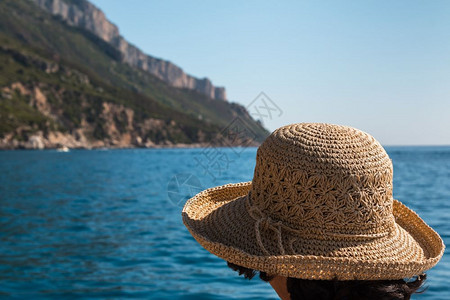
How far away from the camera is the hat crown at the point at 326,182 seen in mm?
1292

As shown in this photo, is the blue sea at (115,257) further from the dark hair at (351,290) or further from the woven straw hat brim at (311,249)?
the dark hair at (351,290)

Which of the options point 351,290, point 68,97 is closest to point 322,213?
point 351,290

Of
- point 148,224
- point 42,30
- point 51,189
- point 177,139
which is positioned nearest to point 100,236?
point 148,224

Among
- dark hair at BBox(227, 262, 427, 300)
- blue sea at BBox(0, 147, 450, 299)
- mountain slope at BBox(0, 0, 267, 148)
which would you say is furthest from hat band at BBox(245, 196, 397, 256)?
mountain slope at BBox(0, 0, 267, 148)

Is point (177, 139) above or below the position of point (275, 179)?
below

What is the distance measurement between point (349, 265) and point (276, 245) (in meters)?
0.24

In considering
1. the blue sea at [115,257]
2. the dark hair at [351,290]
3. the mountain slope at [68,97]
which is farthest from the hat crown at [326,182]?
the mountain slope at [68,97]

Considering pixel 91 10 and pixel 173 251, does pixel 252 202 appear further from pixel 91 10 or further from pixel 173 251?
pixel 91 10

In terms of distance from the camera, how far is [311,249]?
1.34 m

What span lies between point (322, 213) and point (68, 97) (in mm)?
100787

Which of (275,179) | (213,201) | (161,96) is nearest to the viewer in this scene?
(275,179)

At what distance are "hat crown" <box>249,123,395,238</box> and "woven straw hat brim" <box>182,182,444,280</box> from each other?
0.16 feet

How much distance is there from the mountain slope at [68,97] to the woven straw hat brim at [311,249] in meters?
79.3

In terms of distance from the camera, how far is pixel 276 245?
1.39 m
